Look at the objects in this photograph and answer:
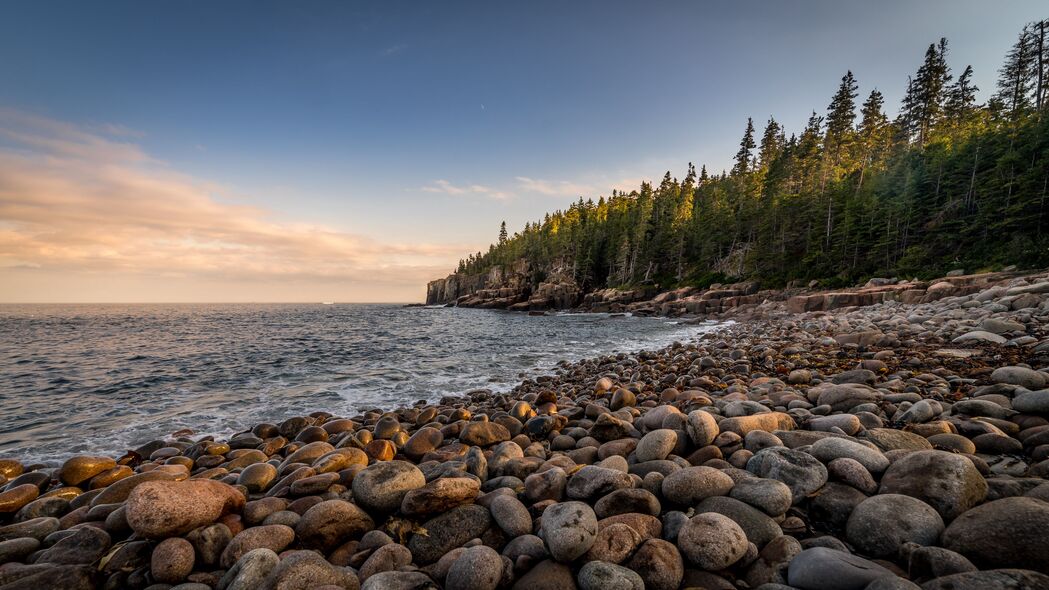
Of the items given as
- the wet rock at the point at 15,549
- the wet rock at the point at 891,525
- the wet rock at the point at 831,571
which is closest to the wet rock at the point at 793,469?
the wet rock at the point at 891,525

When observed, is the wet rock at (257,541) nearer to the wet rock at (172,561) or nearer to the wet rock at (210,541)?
the wet rock at (210,541)

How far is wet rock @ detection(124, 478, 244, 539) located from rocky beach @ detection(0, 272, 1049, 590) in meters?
0.02

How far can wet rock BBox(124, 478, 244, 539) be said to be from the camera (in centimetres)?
351

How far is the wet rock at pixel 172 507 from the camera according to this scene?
138 inches

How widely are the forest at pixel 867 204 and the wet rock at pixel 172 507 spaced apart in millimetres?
37336

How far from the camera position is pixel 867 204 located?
41844mm

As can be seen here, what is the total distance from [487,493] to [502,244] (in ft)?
367

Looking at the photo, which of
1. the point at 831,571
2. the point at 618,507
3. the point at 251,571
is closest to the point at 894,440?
the point at 831,571

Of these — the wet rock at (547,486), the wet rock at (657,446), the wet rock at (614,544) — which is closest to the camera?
the wet rock at (614,544)

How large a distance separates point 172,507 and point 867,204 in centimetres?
5753

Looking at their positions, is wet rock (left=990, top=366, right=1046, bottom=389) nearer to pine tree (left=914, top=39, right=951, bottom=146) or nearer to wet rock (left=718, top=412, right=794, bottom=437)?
wet rock (left=718, top=412, right=794, bottom=437)

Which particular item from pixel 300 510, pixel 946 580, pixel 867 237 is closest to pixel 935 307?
pixel 946 580

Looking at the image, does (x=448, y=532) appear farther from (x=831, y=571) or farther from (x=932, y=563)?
(x=932, y=563)

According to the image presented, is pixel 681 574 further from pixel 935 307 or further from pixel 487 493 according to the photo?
pixel 935 307
